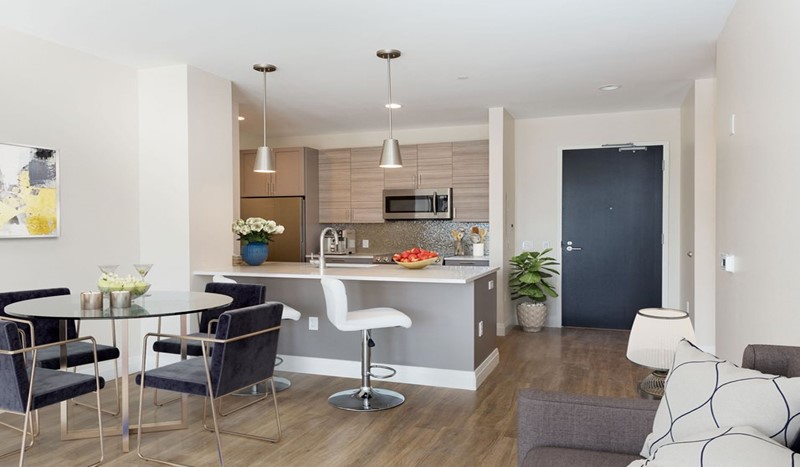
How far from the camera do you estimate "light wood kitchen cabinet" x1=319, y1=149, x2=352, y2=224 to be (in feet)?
24.5

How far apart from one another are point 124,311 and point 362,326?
144 centimetres

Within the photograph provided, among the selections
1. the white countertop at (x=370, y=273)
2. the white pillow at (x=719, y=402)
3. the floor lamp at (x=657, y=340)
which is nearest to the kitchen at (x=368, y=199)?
the white countertop at (x=370, y=273)

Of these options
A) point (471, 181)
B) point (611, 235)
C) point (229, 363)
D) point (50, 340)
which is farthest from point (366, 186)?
point (229, 363)

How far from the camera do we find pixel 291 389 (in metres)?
4.29

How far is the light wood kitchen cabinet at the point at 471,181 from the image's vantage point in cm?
679

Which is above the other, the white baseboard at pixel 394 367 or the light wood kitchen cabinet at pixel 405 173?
the light wood kitchen cabinet at pixel 405 173

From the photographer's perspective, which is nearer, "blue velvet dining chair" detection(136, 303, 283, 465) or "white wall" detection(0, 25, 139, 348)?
"blue velvet dining chair" detection(136, 303, 283, 465)

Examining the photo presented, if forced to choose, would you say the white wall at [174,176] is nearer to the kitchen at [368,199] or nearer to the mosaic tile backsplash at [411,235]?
the kitchen at [368,199]

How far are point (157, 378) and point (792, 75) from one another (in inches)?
123

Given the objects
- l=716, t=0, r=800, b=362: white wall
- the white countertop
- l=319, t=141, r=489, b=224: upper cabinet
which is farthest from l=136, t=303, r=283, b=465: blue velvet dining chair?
l=319, t=141, r=489, b=224: upper cabinet

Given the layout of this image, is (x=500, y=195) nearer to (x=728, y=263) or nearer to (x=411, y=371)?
(x=411, y=371)

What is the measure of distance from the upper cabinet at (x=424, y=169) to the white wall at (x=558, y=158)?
33.5 inches

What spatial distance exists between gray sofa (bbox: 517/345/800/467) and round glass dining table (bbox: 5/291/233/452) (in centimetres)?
175

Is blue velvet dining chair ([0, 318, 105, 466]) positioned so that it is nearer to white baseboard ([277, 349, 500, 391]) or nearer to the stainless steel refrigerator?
white baseboard ([277, 349, 500, 391])
